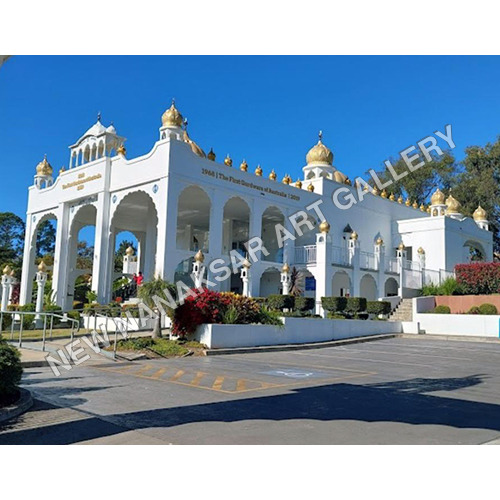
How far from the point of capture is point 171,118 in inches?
1033

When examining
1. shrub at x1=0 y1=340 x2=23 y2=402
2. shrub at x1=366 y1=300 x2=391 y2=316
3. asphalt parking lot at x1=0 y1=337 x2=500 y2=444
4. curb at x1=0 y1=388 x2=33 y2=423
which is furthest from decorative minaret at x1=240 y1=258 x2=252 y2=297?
shrub at x1=0 y1=340 x2=23 y2=402

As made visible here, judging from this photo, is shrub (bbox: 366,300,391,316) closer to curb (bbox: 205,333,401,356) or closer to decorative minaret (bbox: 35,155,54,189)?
curb (bbox: 205,333,401,356)

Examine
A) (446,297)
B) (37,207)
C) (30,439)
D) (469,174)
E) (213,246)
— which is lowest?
(30,439)

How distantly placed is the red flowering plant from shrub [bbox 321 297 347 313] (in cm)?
894

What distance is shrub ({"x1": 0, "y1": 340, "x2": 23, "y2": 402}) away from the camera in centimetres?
708

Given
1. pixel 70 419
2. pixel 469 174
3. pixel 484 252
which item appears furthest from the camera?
pixel 469 174

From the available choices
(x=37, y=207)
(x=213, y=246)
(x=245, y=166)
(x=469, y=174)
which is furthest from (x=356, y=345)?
(x=469, y=174)

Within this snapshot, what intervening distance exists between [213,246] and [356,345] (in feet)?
24.9

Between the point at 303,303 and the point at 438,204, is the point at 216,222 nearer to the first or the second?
the point at 303,303

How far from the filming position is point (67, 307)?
28016 mm

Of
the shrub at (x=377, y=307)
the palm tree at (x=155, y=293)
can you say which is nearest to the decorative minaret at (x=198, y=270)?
the palm tree at (x=155, y=293)

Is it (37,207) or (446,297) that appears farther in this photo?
(37,207)

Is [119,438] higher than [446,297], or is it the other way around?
[446,297]

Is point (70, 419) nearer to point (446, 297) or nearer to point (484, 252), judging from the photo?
point (446, 297)
